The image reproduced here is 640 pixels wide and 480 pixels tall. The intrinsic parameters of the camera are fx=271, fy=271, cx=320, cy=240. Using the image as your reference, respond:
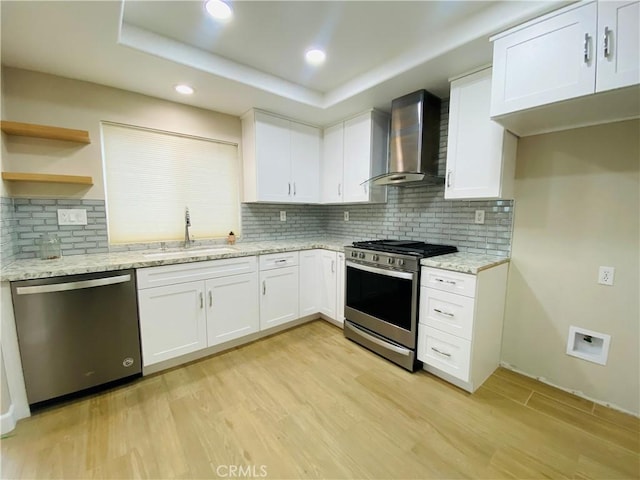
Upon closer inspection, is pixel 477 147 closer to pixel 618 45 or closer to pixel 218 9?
pixel 618 45

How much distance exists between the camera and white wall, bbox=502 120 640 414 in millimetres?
1717

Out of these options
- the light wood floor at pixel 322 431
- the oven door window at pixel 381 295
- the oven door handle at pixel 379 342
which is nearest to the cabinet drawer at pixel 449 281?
the oven door window at pixel 381 295

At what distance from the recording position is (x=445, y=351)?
2029 millimetres

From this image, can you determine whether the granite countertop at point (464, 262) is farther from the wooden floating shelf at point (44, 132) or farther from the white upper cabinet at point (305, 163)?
the wooden floating shelf at point (44, 132)

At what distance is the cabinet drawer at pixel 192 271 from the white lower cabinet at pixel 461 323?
1.58 m

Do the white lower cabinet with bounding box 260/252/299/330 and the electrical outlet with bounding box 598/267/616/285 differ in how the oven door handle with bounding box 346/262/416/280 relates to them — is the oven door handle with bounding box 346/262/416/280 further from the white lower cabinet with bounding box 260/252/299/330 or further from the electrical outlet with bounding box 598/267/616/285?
the electrical outlet with bounding box 598/267/616/285

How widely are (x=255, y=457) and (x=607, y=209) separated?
263cm

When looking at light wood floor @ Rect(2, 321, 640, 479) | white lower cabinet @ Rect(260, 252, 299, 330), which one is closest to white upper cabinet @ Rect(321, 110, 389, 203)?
white lower cabinet @ Rect(260, 252, 299, 330)

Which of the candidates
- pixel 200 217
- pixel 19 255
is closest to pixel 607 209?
pixel 200 217

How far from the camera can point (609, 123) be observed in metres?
1.72

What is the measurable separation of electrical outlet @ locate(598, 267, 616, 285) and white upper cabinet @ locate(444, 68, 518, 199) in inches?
29.3

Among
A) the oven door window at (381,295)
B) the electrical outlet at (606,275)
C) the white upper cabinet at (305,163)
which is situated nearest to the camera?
the electrical outlet at (606,275)

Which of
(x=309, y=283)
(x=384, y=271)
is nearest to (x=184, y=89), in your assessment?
(x=309, y=283)

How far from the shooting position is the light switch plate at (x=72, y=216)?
2.12 m
